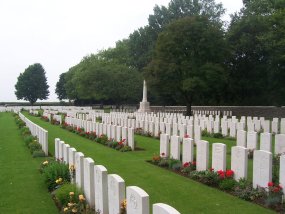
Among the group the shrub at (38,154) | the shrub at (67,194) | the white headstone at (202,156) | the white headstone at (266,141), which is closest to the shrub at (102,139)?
the shrub at (38,154)

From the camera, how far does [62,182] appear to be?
7547 mm

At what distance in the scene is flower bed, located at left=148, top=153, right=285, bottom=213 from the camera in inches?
250

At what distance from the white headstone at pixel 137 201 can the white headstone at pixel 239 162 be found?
13.4 ft

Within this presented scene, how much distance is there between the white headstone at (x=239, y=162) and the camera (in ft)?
24.5

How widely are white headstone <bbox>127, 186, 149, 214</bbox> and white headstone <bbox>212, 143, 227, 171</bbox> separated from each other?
436cm

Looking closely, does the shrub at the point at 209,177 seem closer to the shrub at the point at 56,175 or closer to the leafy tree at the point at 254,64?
the shrub at the point at 56,175

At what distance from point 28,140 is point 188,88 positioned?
58.8 feet

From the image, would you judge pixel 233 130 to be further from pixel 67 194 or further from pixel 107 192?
pixel 107 192

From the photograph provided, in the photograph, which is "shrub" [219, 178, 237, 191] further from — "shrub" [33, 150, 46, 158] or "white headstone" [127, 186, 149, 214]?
"shrub" [33, 150, 46, 158]

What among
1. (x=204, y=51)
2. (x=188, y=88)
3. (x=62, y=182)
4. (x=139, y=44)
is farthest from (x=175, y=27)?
(x=62, y=182)

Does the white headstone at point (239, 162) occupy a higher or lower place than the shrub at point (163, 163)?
higher

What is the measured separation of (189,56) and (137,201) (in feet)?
97.7

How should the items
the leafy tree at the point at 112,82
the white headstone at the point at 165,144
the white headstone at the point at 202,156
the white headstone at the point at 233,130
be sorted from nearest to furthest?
the white headstone at the point at 202,156, the white headstone at the point at 165,144, the white headstone at the point at 233,130, the leafy tree at the point at 112,82

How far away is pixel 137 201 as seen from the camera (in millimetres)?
3754
